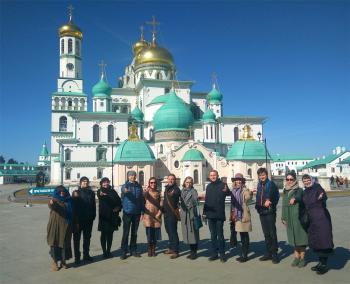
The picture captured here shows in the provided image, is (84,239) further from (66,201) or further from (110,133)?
(110,133)

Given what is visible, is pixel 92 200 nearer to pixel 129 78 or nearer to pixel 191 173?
pixel 191 173

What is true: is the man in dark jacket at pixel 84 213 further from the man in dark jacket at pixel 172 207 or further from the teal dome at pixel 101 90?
the teal dome at pixel 101 90

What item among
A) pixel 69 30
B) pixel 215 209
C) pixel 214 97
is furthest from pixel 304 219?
pixel 69 30

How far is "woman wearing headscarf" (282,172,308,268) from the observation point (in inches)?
265

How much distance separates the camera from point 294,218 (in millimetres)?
6840

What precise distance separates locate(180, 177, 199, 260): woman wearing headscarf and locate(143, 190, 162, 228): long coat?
57 cm

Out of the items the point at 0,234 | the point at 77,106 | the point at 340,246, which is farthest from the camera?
the point at 77,106

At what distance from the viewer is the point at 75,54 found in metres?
53.4

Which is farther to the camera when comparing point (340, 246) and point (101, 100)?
point (101, 100)

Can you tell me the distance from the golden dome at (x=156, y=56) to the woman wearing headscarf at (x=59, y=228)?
141 feet

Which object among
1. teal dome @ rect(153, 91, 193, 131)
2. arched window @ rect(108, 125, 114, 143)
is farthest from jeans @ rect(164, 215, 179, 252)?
arched window @ rect(108, 125, 114, 143)

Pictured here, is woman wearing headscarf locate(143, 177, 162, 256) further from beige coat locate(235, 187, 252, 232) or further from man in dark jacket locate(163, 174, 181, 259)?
beige coat locate(235, 187, 252, 232)

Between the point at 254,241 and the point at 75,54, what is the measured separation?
5026 centimetres

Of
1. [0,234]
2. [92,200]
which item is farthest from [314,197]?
[0,234]
